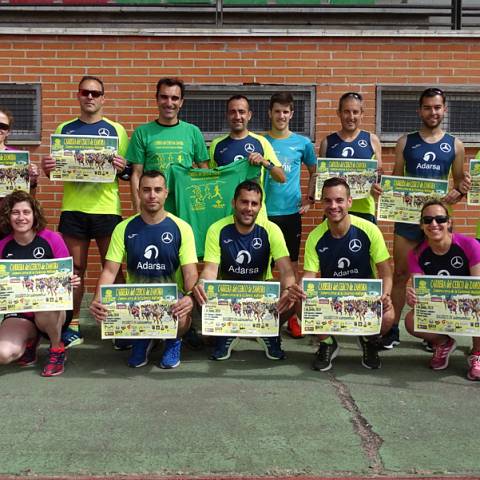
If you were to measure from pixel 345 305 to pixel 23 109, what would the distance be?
4243mm

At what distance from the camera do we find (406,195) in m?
5.34

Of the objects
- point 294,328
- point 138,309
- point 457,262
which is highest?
point 457,262

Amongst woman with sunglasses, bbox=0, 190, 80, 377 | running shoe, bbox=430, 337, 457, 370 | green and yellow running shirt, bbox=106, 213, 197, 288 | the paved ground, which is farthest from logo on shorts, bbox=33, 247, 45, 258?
running shoe, bbox=430, 337, 457, 370

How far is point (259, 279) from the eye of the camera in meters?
5.11

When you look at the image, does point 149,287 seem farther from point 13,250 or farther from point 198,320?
point 198,320

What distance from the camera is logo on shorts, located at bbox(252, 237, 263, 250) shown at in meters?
5.00

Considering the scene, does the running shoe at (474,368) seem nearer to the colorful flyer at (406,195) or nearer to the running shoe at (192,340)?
the colorful flyer at (406,195)

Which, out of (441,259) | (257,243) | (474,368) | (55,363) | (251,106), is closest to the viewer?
(474,368)

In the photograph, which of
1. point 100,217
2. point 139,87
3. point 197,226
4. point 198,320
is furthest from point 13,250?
point 139,87

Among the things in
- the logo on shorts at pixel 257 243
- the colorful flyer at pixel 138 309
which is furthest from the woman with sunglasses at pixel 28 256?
the logo on shorts at pixel 257 243

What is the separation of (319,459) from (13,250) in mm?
2802

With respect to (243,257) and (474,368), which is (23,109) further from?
(474,368)

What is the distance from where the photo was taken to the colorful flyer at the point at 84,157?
208 inches

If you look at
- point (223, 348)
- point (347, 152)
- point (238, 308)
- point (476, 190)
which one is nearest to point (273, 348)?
point (223, 348)
